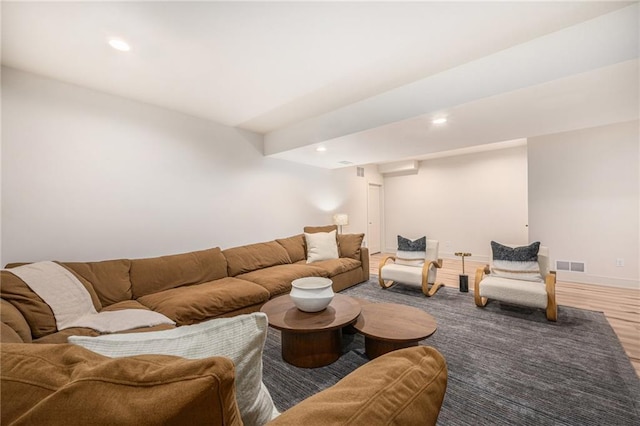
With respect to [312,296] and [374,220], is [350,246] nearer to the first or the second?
[312,296]

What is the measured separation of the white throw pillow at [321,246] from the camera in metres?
4.10

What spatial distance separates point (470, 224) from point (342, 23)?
18.0ft

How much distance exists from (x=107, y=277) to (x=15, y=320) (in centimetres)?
100

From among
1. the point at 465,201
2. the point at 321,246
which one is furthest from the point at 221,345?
the point at 465,201

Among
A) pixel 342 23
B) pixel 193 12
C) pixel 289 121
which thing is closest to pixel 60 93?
pixel 193 12

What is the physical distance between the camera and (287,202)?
465 cm

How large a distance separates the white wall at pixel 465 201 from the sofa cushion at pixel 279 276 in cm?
401

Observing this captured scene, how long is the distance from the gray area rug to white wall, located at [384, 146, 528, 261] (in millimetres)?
2859

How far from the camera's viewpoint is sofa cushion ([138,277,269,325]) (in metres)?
2.23

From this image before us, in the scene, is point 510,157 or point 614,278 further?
point 510,157

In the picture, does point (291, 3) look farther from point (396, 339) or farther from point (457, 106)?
point (396, 339)

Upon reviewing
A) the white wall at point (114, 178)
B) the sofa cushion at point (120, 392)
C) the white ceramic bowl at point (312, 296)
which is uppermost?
the white wall at point (114, 178)

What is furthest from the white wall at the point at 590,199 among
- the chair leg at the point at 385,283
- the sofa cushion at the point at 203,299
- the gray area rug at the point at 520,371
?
the sofa cushion at the point at 203,299

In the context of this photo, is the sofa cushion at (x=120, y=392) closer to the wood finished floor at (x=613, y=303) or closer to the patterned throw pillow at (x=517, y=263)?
the wood finished floor at (x=613, y=303)
